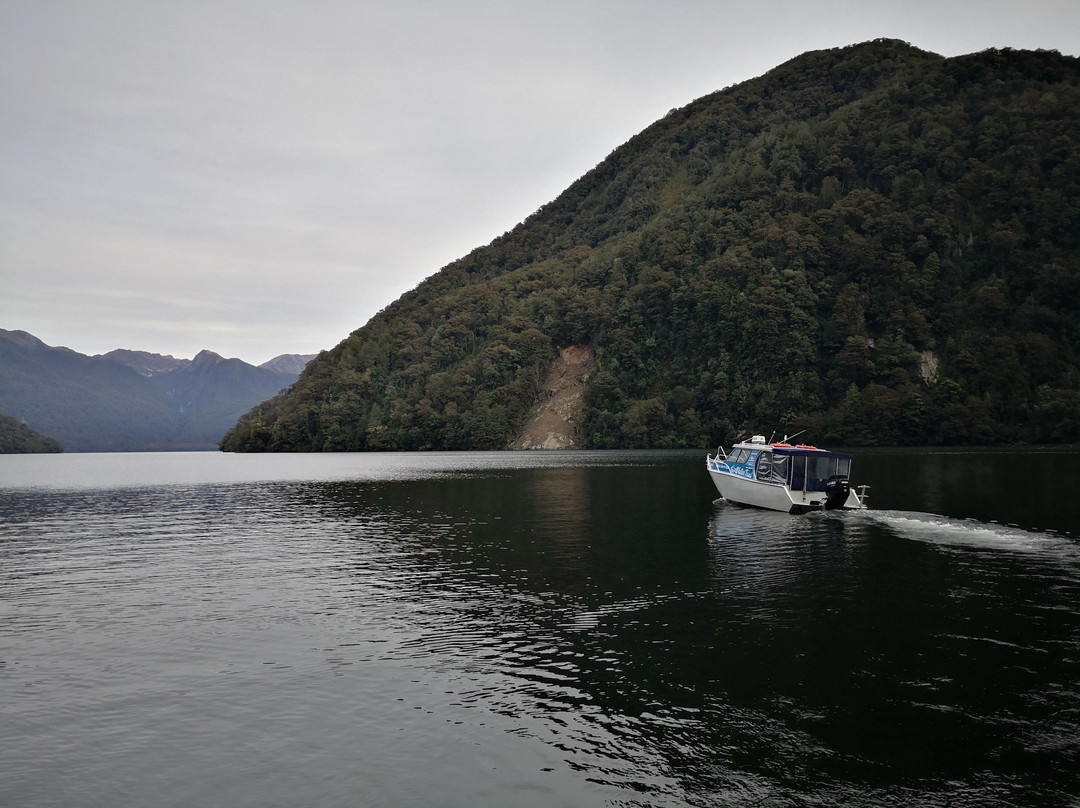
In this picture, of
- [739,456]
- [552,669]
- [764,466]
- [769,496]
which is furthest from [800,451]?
[552,669]

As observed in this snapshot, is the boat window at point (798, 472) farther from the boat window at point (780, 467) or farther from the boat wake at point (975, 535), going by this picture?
the boat wake at point (975, 535)

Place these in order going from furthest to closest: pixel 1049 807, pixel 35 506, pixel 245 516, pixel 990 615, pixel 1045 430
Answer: pixel 1045 430 < pixel 35 506 < pixel 245 516 < pixel 990 615 < pixel 1049 807

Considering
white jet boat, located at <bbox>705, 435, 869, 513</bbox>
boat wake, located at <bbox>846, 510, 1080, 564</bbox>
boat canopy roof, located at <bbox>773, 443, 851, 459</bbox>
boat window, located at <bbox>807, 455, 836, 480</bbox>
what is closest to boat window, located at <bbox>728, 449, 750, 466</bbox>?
white jet boat, located at <bbox>705, 435, 869, 513</bbox>

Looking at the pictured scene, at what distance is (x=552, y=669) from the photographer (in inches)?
872

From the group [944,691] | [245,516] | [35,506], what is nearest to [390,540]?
[245,516]

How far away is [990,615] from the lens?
1086 inches

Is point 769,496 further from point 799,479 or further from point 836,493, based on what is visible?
point 836,493

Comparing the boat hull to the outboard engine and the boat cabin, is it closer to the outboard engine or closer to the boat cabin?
the outboard engine

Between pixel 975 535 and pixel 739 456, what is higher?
pixel 739 456

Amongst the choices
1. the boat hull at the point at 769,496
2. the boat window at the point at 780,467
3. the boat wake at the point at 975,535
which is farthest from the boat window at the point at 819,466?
the boat wake at the point at 975,535

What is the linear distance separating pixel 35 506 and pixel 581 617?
82141 millimetres

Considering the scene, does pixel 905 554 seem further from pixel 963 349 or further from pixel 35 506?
pixel 963 349

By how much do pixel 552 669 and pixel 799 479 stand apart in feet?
155

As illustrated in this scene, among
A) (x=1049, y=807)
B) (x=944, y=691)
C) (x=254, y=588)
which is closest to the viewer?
(x=1049, y=807)
